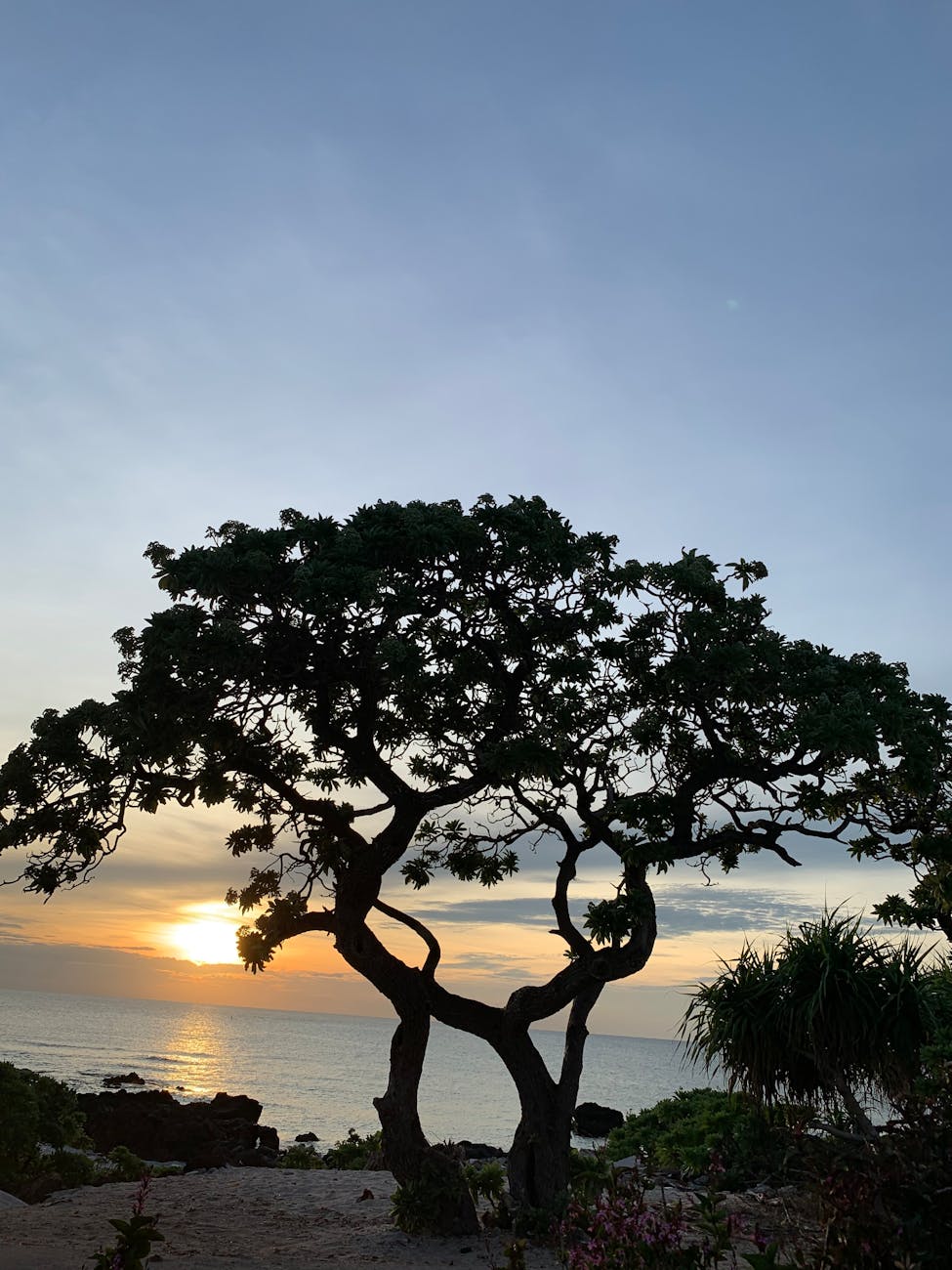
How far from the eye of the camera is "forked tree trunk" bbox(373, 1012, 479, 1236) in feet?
47.5

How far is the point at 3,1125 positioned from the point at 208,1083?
2695 inches

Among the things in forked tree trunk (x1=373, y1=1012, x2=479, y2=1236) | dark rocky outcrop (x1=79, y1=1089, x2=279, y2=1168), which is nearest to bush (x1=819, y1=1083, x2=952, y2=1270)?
forked tree trunk (x1=373, y1=1012, x2=479, y2=1236)

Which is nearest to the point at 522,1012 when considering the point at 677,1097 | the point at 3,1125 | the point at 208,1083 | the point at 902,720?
the point at 902,720

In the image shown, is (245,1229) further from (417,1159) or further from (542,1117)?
(542,1117)

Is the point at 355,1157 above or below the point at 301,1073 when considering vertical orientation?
above

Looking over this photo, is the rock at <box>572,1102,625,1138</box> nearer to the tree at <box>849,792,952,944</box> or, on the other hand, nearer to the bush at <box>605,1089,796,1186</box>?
the bush at <box>605,1089,796,1186</box>

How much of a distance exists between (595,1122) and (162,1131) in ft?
82.4

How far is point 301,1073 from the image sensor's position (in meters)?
97.9

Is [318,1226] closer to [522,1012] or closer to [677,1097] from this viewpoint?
[522,1012]

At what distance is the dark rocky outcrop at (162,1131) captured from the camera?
25375 millimetres

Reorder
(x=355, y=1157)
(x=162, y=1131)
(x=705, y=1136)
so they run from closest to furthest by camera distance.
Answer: (x=705, y=1136) < (x=355, y=1157) < (x=162, y=1131)

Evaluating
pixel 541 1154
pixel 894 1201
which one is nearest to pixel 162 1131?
pixel 541 1154

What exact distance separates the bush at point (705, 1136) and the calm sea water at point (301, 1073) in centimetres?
165

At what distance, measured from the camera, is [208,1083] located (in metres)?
77.9
